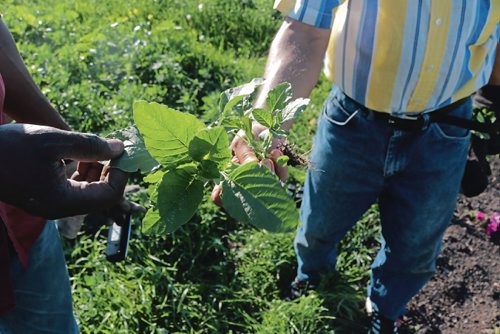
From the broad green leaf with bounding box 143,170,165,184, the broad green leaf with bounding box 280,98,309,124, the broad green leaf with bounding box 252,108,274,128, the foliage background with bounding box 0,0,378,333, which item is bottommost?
the foliage background with bounding box 0,0,378,333

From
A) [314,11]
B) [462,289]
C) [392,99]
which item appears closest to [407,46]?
[392,99]

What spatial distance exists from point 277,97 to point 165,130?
0.26 m

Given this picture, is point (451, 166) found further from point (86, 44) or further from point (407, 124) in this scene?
point (86, 44)

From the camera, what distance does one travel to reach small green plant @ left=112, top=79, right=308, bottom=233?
1021 millimetres

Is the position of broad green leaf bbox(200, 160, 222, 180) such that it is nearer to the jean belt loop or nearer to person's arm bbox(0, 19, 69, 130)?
person's arm bbox(0, 19, 69, 130)

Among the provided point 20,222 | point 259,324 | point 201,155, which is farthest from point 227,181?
point 259,324

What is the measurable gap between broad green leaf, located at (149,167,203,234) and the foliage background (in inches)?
28.2

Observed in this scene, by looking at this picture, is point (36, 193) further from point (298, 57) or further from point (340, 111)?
point (340, 111)

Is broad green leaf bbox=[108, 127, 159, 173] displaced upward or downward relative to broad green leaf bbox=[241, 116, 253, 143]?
downward

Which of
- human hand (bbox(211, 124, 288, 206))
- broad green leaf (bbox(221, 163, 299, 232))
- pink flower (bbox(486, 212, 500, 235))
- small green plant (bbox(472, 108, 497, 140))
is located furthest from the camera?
pink flower (bbox(486, 212, 500, 235))

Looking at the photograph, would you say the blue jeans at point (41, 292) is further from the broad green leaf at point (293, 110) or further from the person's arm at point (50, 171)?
the broad green leaf at point (293, 110)

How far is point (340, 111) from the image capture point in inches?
76.1

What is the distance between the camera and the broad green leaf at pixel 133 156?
113cm

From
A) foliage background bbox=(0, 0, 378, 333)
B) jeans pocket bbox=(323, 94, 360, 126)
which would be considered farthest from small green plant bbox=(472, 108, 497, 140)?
foliage background bbox=(0, 0, 378, 333)
